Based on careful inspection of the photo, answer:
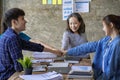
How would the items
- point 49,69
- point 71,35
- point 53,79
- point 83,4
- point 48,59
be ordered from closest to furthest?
point 53,79 < point 49,69 < point 48,59 < point 71,35 < point 83,4

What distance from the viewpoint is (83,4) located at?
5.29 meters

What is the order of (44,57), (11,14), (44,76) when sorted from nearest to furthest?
(44,76) < (11,14) < (44,57)

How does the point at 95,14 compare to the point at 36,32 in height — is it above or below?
above

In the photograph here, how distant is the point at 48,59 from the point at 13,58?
2.55ft

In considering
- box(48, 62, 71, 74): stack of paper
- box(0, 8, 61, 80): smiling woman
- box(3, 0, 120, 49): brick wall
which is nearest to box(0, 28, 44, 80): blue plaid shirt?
box(0, 8, 61, 80): smiling woman

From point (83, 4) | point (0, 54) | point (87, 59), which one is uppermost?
point (83, 4)

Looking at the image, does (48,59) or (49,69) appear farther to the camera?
(48,59)

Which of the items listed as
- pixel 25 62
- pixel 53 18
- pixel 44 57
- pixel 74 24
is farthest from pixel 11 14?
pixel 53 18

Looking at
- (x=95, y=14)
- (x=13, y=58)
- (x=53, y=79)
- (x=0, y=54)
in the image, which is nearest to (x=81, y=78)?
(x=53, y=79)

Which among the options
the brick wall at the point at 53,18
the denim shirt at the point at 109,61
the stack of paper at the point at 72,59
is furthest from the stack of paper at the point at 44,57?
the brick wall at the point at 53,18

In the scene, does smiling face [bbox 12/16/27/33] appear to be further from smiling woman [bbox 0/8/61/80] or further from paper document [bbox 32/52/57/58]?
paper document [bbox 32/52/57/58]

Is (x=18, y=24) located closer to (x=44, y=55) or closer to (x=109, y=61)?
(x=44, y=55)

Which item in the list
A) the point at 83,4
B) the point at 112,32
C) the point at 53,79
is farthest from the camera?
the point at 83,4

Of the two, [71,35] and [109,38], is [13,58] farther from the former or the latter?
[71,35]
